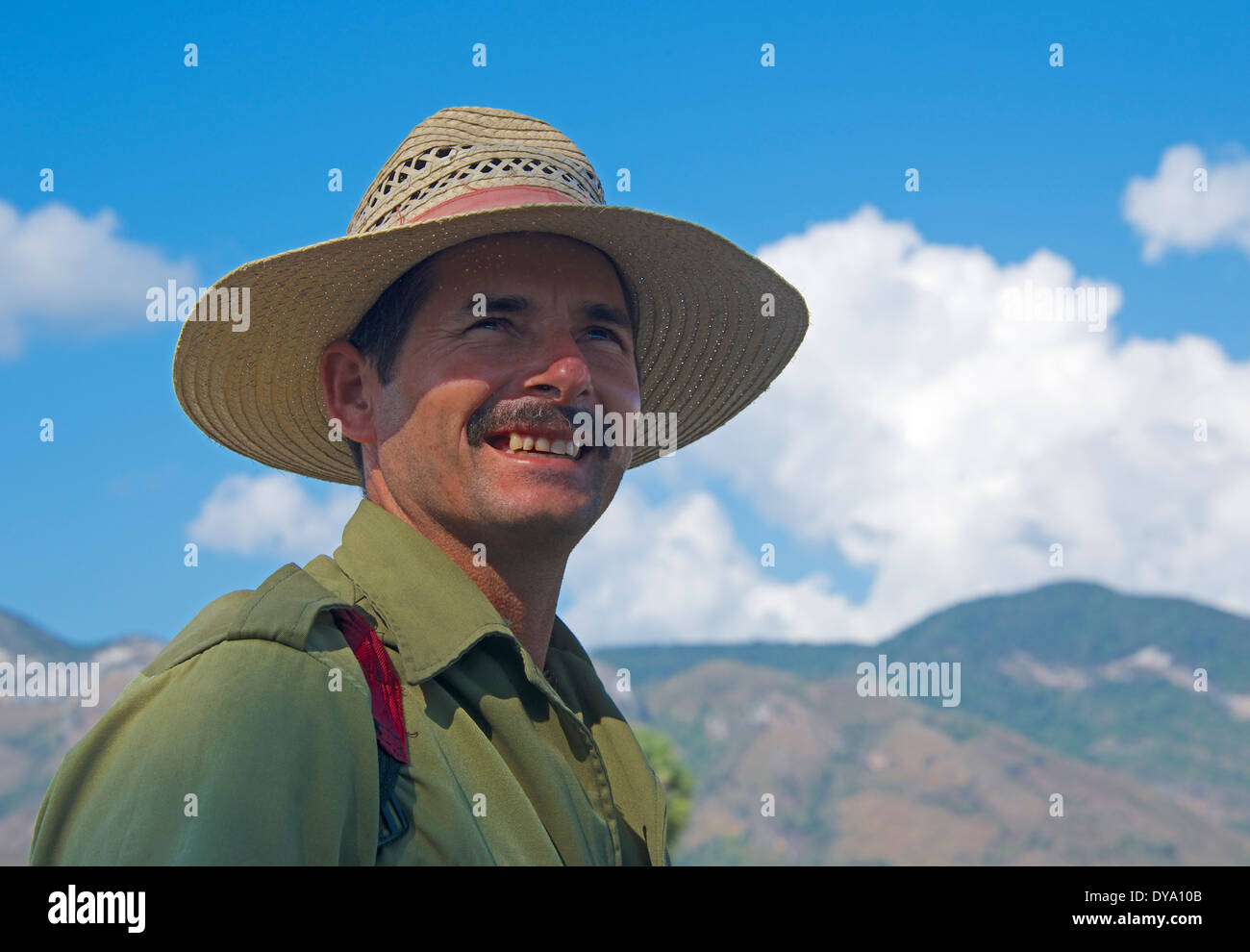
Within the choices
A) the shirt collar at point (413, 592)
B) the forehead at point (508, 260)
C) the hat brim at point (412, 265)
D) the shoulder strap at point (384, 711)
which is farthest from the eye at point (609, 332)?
the shoulder strap at point (384, 711)

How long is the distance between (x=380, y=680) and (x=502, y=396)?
2.82ft

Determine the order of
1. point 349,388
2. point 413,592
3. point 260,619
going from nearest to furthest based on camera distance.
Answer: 1. point 260,619
2. point 413,592
3. point 349,388

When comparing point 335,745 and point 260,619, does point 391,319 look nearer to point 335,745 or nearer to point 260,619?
point 260,619

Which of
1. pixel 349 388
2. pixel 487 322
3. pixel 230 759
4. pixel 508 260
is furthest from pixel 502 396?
pixel 230 759

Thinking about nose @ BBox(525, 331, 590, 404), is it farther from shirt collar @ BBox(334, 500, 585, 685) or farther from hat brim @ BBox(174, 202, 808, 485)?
shirt collar @ BBox(334, 500, 585, 685)

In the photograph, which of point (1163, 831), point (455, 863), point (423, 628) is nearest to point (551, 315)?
point (423, 628)

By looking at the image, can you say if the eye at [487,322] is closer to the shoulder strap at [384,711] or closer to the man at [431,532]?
the man at [431,532]

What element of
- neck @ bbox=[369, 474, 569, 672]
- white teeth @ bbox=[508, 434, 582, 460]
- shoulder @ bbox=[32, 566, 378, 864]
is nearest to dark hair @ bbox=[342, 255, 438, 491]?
neck @ bbox=[369, 474, 569, 672]

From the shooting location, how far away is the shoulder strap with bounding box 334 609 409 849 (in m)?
2.40

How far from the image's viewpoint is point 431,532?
10.7 ft

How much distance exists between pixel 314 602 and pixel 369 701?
235mm

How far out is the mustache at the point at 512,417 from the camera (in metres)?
3.13
